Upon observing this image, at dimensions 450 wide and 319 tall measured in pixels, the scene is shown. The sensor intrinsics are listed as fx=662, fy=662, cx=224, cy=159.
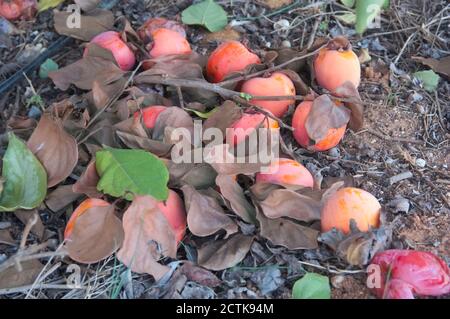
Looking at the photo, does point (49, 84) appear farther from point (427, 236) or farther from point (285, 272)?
point (427, 236)

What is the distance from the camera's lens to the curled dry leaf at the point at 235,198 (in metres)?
1.41

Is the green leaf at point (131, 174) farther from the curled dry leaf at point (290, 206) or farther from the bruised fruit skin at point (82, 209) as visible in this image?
the curled dry leaf at point (290, 206)

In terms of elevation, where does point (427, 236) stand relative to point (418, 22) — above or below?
below

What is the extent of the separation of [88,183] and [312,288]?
1.72ft

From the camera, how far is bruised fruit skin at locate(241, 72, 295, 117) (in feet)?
5.34

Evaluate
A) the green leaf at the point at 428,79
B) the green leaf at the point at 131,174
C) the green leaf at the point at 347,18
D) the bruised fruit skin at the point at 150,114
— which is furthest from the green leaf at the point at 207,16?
the green leaf at the point at 131,174

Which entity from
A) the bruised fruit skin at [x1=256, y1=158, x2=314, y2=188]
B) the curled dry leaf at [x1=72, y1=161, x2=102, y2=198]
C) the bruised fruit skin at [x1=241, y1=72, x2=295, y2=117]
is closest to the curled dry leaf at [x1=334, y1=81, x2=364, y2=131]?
the bruised fruit skin at [x1=241, y1=72, x2=295, y2=117]

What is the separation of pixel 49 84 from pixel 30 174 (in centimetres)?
47

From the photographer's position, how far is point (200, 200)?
1.41 metres

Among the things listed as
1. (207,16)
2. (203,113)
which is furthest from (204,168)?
(207,16)

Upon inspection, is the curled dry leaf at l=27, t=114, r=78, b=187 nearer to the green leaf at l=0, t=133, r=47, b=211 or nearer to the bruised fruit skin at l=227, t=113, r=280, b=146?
the green leaf at l=0, t=133, r=47, b=211

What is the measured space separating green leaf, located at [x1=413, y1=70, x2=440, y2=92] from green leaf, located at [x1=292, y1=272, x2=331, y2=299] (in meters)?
0.79

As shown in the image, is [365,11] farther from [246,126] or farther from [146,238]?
[146,238]
